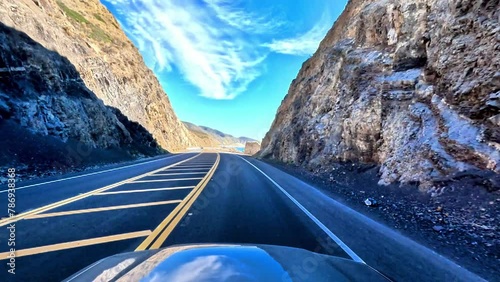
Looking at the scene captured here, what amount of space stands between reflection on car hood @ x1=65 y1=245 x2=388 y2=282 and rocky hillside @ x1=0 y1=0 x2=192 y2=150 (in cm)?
2397

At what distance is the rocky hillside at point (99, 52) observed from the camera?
904 inches

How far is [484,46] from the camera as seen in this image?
346 inches

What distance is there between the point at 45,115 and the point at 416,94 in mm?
21694

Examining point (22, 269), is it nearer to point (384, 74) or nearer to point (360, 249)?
point (360, 249)

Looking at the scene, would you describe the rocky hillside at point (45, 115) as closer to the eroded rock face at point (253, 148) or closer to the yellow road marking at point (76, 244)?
the yellow road marking at point (76, 244)

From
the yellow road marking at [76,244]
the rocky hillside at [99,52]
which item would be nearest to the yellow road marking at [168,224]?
the yellow road marking at [76,244]

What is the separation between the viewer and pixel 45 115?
18.4m

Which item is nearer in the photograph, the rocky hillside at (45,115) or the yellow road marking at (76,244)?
the yellow road marking at (76,244)

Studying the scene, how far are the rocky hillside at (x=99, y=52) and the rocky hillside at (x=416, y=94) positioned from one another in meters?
20.8

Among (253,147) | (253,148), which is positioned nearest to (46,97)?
(253,148)

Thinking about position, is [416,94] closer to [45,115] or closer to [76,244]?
[76,244]

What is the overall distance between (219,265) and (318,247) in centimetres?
291

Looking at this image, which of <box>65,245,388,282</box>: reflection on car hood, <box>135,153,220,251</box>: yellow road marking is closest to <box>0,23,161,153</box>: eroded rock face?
<box>135,153,220,251</box>: yellow road marking

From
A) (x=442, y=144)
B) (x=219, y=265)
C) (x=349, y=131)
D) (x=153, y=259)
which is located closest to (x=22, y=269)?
(x=153, y=259)
